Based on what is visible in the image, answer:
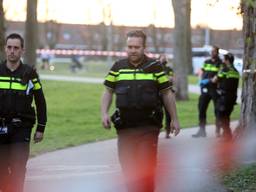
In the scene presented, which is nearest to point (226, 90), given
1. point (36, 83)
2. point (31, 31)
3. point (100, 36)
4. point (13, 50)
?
point (36, 83)

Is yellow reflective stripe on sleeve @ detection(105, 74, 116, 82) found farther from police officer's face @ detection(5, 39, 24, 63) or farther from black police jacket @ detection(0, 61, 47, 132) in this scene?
police officer's face @ detection(5, 39, 24, 63)

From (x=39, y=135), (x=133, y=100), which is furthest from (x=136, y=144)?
(x=39, y=135)

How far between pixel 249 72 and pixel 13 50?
4070 mm

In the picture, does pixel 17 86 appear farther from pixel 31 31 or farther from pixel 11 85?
pixel 31 31

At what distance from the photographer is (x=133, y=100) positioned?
5707mm

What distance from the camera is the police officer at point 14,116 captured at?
18.4 feet

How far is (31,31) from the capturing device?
23297mm

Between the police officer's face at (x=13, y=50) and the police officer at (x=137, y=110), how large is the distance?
90 cm

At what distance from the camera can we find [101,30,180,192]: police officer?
573 cm

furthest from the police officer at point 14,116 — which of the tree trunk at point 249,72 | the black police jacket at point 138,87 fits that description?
the tree trunk at point 249,72

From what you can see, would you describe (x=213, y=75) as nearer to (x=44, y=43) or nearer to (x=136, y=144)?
(x=136, y=144)

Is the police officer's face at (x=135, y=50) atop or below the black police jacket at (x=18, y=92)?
atop

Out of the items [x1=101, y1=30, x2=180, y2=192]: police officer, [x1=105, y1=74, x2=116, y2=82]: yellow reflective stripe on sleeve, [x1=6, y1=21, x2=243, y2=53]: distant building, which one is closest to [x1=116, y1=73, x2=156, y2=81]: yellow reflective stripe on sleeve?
[x1=101, y1=30, x2=180, y2=192]: police officer

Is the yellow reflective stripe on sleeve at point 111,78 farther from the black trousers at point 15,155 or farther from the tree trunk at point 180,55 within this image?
the tree trunk at point 180,55
